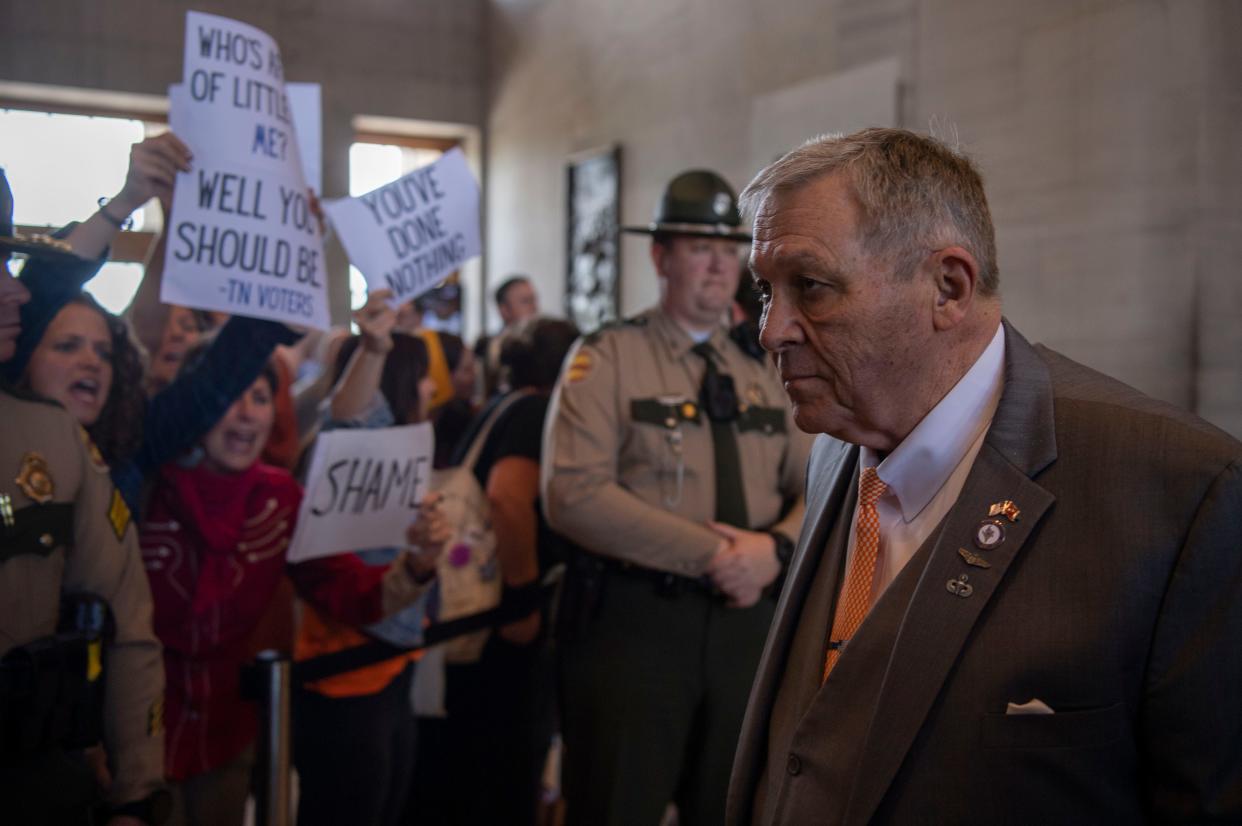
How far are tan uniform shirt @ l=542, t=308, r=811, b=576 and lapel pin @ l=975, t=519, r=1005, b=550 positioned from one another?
53.0 inches

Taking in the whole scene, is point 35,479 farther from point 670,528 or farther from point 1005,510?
point 1005,510

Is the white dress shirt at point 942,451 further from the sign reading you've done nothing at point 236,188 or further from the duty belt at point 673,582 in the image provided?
the sign reading you've done nothing at point 236,188

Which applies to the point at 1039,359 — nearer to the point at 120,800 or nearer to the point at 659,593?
the point at 659,593

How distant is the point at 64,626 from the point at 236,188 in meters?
0.98

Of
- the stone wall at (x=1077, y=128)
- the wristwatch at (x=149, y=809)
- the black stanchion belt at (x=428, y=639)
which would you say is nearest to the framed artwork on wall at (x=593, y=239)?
the stone wall at (x=1077, y=128)

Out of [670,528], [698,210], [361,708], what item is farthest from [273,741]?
[698,210]

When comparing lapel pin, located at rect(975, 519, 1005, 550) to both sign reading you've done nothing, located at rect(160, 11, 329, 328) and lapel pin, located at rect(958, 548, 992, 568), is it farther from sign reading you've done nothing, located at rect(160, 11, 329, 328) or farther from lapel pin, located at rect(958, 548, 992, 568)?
sign reading you've done nothing, located at rect(160, 11, 329, 328)

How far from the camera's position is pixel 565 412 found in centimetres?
264

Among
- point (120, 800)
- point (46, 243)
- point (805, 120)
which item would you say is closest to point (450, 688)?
point (120, 800)

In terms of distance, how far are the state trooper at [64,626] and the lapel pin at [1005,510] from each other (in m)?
1.37

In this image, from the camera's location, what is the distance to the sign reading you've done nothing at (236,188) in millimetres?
2240

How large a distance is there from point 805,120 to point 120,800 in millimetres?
4389

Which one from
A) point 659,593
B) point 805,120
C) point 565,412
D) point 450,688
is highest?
point 805,120

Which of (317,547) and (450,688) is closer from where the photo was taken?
(317,547)
